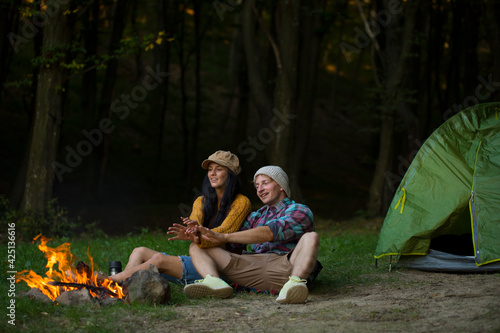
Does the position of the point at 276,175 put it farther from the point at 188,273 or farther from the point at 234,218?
the point at 188,273

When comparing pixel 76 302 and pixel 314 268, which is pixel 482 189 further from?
pixel 76 302

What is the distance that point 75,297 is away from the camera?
14.1 ft

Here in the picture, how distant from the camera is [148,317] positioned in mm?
4020

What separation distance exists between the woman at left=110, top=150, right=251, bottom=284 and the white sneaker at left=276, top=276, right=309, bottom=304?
76 cm

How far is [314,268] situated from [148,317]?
64.9 inches

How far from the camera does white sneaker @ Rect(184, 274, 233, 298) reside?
15.1ft

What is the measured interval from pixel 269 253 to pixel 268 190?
574 mm

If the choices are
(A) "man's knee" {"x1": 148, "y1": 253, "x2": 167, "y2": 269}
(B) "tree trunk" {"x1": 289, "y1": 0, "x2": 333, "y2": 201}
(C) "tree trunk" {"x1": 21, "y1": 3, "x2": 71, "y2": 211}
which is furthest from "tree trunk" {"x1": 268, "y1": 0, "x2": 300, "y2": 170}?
(A) "man's knee" {"x1": 148, "y1": 253, "x2": 167, "y2": 269}

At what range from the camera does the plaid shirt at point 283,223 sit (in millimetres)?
4758

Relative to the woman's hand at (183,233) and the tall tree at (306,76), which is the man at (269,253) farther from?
the tall tree at (306,76)

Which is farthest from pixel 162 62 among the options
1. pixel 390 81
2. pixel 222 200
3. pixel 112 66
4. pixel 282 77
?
pixel 222 200

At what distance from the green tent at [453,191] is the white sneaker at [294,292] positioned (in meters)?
1.95

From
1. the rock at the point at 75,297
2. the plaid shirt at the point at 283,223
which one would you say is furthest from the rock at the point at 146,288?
the plaid shirt at the point at 283,223

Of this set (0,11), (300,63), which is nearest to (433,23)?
(300,63)
